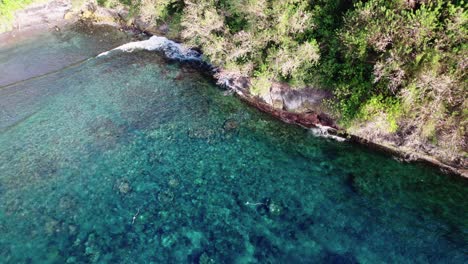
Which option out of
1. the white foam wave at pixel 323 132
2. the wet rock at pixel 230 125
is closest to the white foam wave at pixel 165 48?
the wet rock at pixel 230 125

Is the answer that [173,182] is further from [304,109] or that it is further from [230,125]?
[304,109]

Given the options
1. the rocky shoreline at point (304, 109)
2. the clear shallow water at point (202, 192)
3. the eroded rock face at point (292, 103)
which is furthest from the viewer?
→ the eroded rock face at point (292, 103)

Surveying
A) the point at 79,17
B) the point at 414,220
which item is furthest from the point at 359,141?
the point at 79,17

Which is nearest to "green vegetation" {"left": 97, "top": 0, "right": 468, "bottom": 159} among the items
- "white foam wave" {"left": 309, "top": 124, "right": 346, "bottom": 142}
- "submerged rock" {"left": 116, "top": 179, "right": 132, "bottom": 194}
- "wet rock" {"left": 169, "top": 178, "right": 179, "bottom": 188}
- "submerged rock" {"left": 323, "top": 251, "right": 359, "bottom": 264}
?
"white foam wave" {"left": 309, "top": 124, "right": 346, "bottom": 142}

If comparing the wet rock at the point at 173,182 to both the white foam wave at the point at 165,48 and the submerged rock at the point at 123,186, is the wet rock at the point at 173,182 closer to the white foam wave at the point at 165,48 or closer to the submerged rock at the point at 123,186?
the submerged rock at the point at 123,186

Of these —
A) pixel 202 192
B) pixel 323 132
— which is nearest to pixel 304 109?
pixel 323 132

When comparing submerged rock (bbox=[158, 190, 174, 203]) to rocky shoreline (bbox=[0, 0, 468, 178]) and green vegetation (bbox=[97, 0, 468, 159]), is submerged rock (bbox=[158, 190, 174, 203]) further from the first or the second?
rocky shoreline (bbox=[0, 0, 468, 178])

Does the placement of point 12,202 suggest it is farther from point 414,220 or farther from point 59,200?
point 414,220
